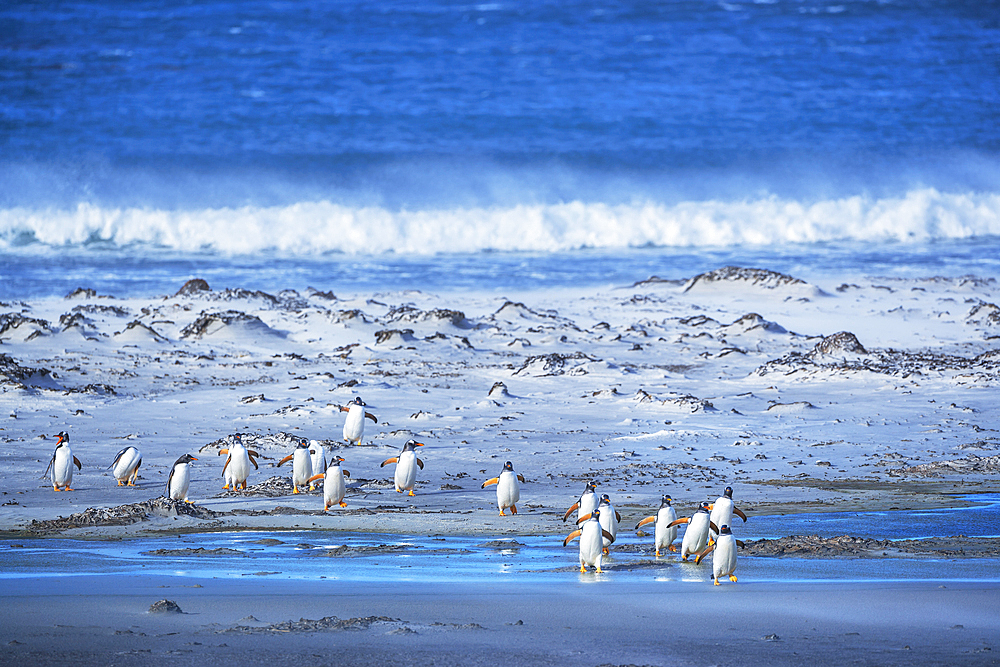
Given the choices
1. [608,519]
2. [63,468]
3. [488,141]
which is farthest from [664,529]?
[488,141]

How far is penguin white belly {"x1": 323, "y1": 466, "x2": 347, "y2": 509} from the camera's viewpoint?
7.16 meters

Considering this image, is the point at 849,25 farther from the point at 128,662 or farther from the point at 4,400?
the point at 128,662

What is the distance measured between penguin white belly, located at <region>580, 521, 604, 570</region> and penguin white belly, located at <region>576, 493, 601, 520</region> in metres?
0.71

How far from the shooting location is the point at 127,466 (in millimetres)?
7770

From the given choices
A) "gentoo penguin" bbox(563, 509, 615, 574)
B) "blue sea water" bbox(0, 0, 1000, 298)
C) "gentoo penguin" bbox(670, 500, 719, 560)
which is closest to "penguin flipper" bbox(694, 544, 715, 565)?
"gentoo penguin" bbox(670, 500, 719, 560)

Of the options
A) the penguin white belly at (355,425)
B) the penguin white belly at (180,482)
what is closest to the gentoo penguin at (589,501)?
the penguin white belly at (180,482)

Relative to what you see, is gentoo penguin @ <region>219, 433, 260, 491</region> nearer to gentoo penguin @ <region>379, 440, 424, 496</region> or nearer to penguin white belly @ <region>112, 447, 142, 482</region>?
penguin white belly @ <region>112, 447, 142, 482</region>

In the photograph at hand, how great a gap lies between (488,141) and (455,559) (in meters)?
28.5

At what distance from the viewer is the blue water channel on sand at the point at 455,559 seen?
5.48 meters

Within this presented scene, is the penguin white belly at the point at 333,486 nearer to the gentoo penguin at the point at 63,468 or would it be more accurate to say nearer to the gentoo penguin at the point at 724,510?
the gentoo penguin at the point at 63,468

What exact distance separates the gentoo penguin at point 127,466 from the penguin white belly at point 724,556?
432 centimetres

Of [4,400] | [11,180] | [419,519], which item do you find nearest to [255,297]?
[4,400]

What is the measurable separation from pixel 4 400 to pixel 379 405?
140 inches

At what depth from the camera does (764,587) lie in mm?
5336
